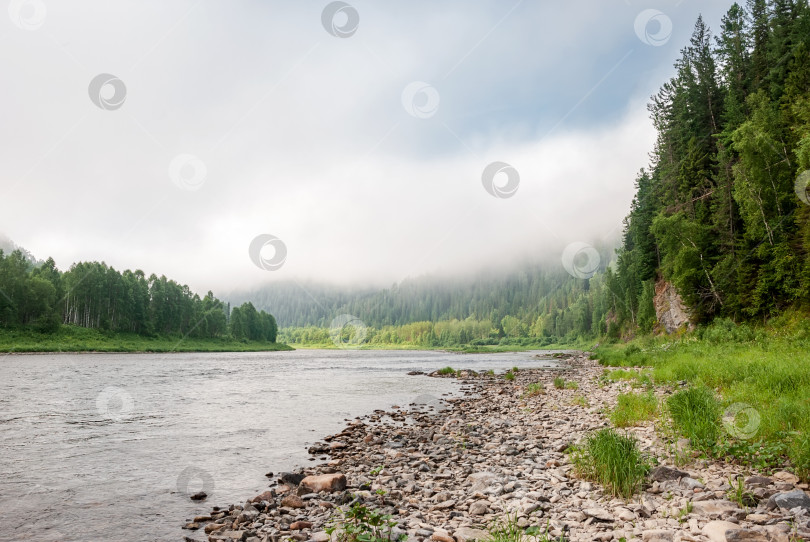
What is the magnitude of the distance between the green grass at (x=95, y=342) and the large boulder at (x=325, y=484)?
102295 mm

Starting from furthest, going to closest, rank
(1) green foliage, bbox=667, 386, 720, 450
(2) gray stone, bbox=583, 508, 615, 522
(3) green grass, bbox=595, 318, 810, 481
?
(1) green foliage, bbox=667, 386, 720, 450 → (3) green grass, bbox=595, 318, 810, 481 → (2) gray stone, bbox=583, 508, 615, 522

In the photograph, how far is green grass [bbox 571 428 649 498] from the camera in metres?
8.48

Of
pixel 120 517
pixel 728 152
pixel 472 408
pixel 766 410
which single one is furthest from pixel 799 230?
pixel 120 517

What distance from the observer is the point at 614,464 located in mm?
8828

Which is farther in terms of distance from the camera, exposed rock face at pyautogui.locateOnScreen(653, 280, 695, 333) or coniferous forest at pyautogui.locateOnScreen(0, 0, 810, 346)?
exposed rock face at pyautogui.locateOnScreen(653, 280, 695, 333)

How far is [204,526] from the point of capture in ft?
31.5

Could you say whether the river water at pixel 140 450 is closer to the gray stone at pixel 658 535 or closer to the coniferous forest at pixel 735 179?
the gray stone at pixel 658 535

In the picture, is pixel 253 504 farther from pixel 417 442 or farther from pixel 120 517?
Answer: pixel 417 442

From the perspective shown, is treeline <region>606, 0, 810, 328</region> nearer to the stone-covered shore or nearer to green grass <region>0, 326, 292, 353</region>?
the stone-covered shore

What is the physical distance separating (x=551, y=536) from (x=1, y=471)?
16.4 metres

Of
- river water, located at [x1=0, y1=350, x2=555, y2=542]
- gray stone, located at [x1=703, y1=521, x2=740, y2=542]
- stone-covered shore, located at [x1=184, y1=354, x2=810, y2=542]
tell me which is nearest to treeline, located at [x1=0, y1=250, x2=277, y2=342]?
river water, located at [x1=0, y1=350, x2=555, y2=542]

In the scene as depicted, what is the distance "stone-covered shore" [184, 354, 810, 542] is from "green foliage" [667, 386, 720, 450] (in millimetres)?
630

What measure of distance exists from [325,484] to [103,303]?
139262 mm

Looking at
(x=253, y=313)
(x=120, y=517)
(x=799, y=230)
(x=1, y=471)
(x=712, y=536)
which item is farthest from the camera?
(x=253, y=313)
